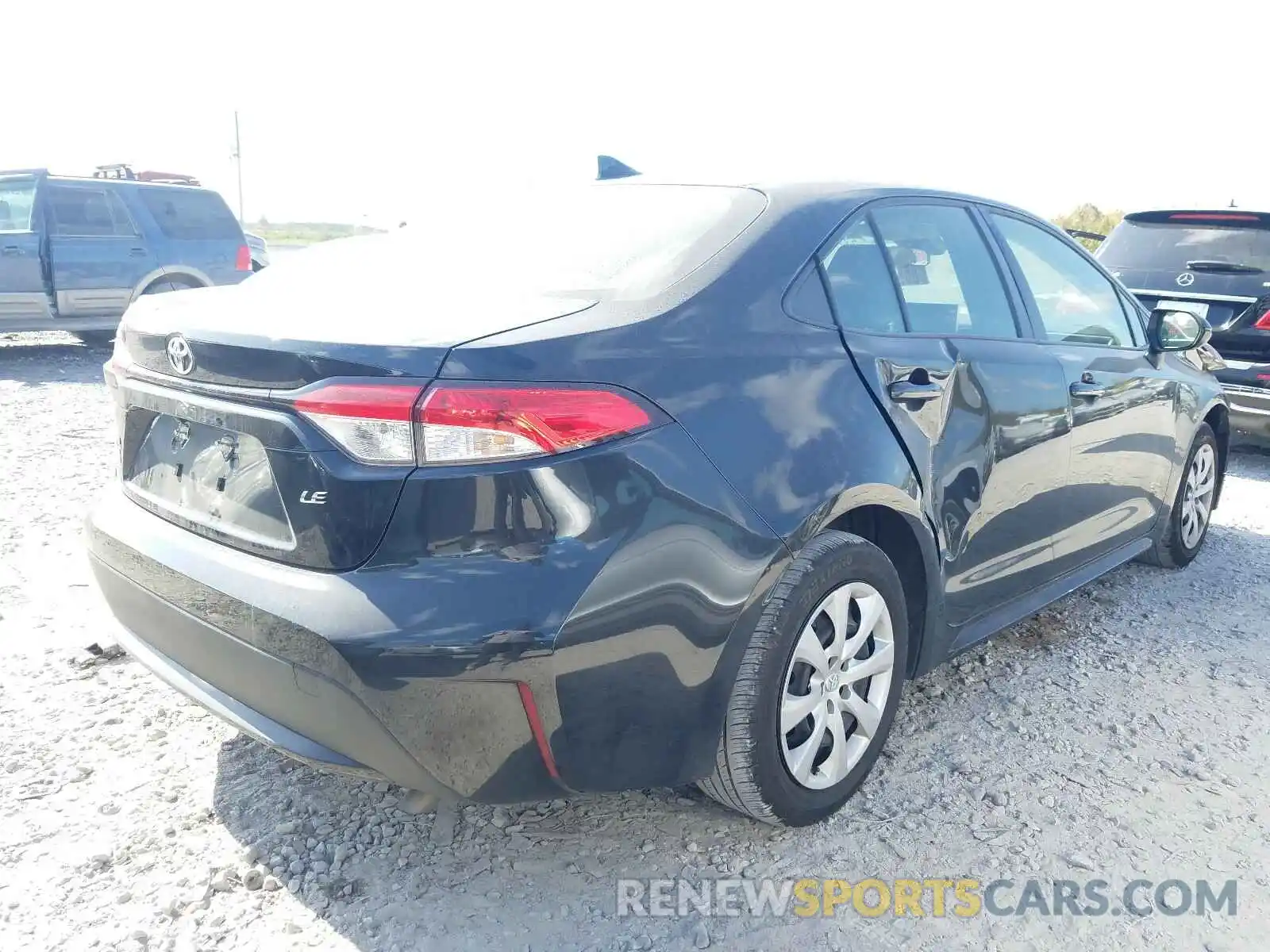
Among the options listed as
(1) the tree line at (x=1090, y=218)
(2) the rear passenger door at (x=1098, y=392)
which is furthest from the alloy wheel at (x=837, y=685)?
(1) the tree line at (x=1090, y=218)

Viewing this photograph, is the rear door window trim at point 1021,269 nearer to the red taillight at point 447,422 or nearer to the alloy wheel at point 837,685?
the alloy wheel at point 837,685

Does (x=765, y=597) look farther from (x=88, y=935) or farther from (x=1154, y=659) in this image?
(x=1154, y=659)

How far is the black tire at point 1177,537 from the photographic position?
4332mm

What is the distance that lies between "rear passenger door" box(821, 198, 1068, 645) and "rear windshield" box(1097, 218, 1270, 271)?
3969 millimetres

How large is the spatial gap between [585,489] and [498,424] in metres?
0.20

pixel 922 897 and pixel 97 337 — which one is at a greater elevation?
pixel 922 897

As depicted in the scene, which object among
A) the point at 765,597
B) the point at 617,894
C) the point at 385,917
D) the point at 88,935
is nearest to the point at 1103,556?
the point at 765,597

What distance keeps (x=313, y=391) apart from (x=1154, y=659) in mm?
3049

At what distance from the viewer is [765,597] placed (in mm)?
2197

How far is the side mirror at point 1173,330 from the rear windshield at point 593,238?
2.16 metres

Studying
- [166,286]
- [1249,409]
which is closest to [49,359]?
[166,286]

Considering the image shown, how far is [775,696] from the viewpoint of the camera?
2.27m

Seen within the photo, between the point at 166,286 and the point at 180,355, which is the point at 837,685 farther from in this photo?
the point at 166,286

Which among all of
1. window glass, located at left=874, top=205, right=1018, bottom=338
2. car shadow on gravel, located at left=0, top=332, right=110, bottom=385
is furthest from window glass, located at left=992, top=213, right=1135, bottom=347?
car shadow on gravel, located at left=0, top=332, right=110, bottom=385
